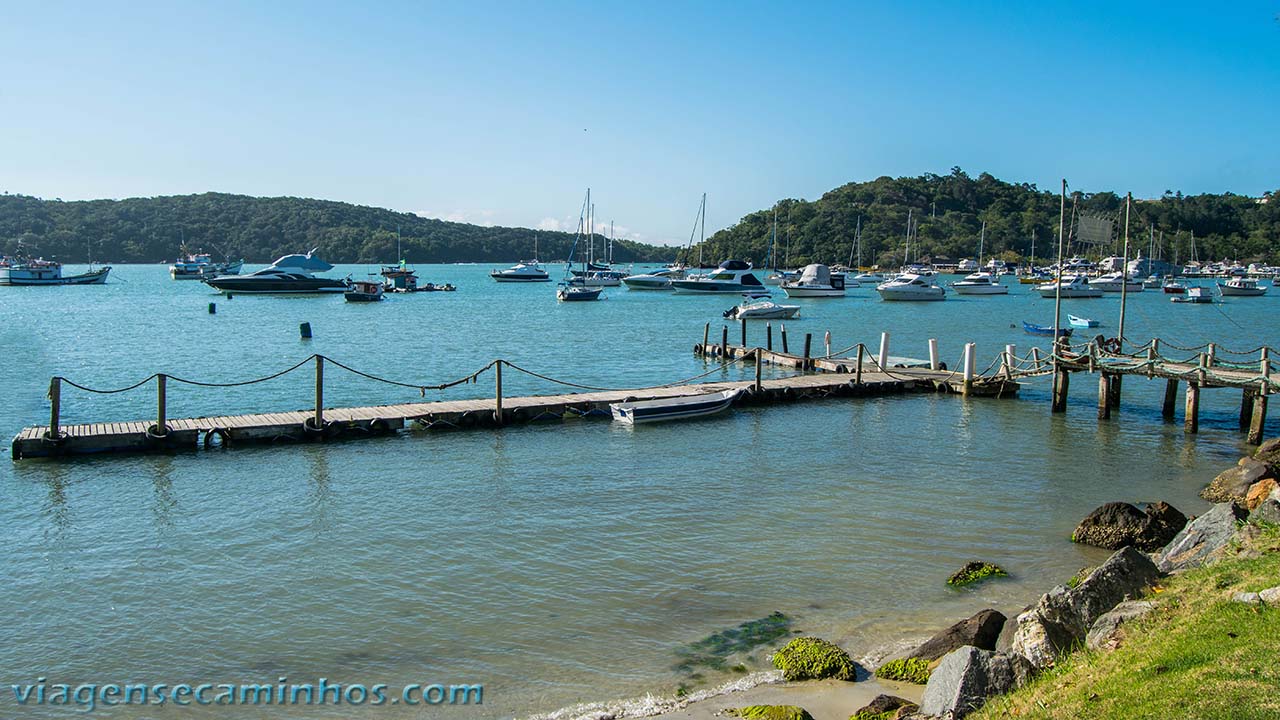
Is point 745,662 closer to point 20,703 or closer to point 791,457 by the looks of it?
point 20,703

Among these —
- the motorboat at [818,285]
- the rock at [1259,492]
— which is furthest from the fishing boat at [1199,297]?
the rock at [1259,492]

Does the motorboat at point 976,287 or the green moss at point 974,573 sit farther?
the motorboat at point 976,287

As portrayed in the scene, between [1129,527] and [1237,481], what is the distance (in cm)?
499

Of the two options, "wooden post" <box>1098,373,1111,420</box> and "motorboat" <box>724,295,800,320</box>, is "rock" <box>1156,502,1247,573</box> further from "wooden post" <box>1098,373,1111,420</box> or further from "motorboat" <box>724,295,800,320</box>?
"motorboat" <box>724,295,800,320</box>

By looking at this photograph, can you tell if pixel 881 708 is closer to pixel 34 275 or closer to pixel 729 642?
pixel 729 642

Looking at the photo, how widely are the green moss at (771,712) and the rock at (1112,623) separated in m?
2.90

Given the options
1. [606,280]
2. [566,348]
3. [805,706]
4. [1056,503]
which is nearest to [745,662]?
[805,706]

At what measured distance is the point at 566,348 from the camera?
50.6 m

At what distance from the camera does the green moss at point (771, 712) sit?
30.4 ft

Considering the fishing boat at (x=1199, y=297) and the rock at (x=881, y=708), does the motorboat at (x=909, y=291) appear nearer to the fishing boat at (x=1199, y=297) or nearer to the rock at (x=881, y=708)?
the fishing boat at (x=1199, y=297)

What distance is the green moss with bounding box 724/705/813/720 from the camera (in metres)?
9.27

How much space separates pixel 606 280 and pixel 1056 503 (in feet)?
336

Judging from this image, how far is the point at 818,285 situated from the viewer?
106 m

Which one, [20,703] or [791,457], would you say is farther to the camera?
[791,457]
